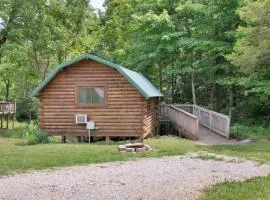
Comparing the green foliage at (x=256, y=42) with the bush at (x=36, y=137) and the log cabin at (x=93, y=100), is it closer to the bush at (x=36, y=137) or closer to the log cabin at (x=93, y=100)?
the log cabin at (x=93, y=100)

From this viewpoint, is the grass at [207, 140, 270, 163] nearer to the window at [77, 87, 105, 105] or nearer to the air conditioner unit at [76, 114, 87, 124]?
the window at [77, 87, 105, 105]

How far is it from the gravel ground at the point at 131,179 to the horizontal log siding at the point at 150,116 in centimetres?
798

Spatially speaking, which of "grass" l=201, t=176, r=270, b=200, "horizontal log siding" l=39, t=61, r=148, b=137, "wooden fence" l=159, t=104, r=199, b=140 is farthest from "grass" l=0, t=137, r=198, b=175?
"grass" l=201, t=176, r=270, b=200

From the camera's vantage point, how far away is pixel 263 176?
12070mm

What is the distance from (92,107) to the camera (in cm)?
2270

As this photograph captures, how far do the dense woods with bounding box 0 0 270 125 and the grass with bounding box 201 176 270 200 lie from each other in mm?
9290

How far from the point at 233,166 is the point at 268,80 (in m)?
10.6

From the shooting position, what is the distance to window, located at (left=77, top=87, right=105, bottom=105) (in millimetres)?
22672

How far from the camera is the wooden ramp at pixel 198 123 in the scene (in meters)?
22.6

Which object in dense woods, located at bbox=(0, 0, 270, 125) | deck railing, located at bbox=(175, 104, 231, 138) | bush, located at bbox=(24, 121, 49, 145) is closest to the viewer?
bush, located at bbox=(24, 121, 49, 145)

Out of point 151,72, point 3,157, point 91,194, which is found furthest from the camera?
point 151,72

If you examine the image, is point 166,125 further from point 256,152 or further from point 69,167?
point 69,167

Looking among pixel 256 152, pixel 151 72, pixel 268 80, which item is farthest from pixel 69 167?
pixel 151 72

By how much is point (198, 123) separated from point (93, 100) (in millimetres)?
5621
